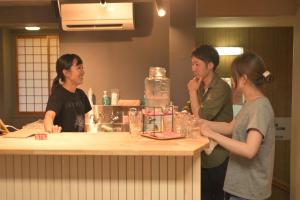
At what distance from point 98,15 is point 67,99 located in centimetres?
166

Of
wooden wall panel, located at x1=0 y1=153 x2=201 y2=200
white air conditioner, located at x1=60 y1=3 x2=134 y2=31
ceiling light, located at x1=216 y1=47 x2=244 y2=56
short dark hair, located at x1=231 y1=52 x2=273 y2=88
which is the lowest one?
wooden wall panel, located at x1=0 y1=153 x2=201 y2=200

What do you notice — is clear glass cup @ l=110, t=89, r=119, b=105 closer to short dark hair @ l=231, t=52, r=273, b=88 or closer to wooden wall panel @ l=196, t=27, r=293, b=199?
wooden wall panel @ l=196, t=27, r=293, b=199

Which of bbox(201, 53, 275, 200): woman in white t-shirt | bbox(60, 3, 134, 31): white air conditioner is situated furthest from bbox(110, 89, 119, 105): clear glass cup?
bbox(201, 53, 275, 200): woman in white t-shirt

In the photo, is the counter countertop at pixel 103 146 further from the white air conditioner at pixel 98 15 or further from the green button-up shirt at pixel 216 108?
the white air conditioner at pixel 98 15

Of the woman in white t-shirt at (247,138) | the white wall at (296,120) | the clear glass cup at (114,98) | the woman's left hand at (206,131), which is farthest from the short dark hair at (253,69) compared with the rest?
the clear glass cup at (114,98)

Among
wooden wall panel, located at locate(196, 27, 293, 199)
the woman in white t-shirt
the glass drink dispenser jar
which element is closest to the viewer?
the woman in white t-shirt

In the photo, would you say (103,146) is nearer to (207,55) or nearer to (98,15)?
(207,55)

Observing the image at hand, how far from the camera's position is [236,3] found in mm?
3502

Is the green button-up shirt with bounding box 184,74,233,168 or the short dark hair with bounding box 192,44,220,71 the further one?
the short dark hair with bounding box 192,44,220,71

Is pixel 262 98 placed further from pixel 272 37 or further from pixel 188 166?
pixel 272 37

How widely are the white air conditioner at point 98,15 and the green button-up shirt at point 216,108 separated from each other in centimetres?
190

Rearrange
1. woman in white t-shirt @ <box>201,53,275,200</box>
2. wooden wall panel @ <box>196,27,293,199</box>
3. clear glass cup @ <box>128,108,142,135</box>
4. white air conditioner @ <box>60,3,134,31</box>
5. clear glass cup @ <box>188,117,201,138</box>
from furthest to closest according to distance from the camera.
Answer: wooden wall panel @ <box>196,27,293,199</box> < white air conditioner @ <box>60,3,134,31</box> < clear glass cup @ <box>128,108,142,135</box> < clear glass cup @ <box>188,117,201,138</box> < woman in white t-shirt @ <box>201,53,275,200</box>

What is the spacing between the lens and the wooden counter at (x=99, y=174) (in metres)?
1.89

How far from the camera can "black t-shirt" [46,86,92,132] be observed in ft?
8.05
